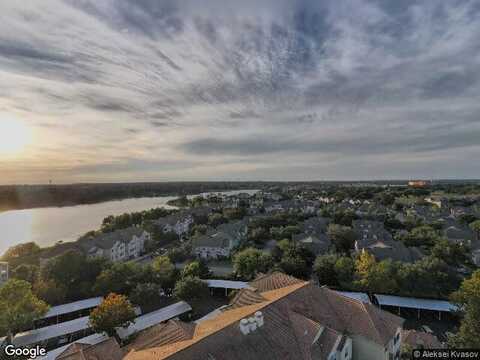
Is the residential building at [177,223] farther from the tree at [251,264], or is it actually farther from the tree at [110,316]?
the tree at [110,316]

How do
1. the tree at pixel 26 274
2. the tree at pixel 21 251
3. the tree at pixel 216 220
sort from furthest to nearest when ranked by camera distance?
the tree at pixel 216 220 < the tree at pixel 21 251 < the tree at pixel 26 274

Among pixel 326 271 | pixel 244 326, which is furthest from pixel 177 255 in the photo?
pixel 244 326

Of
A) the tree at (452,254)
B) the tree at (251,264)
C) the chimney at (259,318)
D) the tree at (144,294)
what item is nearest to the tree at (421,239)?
the tree at (452,254)

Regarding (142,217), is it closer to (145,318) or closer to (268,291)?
(145,318)

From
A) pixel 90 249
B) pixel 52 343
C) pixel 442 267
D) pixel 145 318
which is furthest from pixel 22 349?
pixel 442 267

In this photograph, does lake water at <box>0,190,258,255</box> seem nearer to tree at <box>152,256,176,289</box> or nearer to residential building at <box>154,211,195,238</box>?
residential building at <box>154,211,195,238</box>

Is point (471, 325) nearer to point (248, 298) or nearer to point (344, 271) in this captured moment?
point (248, 298)
